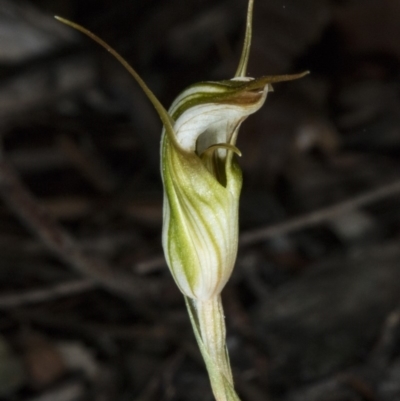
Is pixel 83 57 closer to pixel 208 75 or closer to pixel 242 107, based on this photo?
pixel 208 75

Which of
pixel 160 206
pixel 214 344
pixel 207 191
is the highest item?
pixel 160 206

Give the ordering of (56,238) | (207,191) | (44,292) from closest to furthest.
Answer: (207,191) → (56,238) → (44,292)

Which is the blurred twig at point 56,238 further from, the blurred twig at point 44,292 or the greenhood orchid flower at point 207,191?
the greenhood orchid flower at point 207,191

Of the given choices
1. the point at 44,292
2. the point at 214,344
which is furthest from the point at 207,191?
the point at 44,292

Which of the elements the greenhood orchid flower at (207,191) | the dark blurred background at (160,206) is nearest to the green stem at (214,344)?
the greenhood orchid flower at (207,191)

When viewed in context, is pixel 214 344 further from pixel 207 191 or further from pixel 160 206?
pixel 160 206

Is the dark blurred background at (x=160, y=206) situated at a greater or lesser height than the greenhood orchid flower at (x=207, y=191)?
greater

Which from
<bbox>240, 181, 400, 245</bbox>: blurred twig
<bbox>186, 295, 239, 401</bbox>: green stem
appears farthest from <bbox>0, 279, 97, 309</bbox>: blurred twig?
<bbox>186, 295, 239, 401</bbox>: green stem

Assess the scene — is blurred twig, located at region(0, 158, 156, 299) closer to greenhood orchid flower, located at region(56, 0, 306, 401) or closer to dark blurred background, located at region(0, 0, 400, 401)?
dark blurred background, located at region(0, 0, 400, 401)
